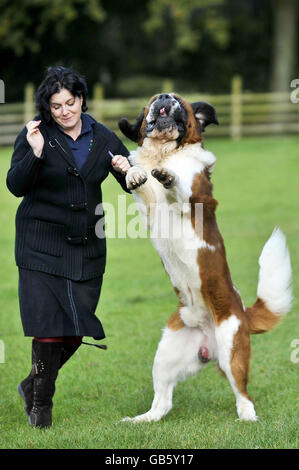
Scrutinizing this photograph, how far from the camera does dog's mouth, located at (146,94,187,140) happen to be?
517 cm

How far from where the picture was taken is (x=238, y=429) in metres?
4.96

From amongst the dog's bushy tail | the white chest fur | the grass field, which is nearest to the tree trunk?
the grass field

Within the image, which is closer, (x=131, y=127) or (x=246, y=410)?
(x=246, y=410)

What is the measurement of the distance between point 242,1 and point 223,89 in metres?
3.96

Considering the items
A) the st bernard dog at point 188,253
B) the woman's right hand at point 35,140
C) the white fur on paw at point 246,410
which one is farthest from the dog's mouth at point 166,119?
the white fur on paw at point 246,410

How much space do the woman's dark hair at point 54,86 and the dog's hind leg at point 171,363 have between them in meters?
1.61

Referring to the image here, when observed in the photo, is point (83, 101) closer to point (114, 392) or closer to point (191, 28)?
point (114, 392)

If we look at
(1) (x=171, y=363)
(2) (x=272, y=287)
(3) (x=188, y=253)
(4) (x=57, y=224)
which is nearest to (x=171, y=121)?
(3) (x=188, y=253)

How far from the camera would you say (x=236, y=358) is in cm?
527

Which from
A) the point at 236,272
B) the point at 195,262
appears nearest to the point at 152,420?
the point at 195,262

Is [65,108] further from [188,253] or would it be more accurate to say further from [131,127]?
[188,253]

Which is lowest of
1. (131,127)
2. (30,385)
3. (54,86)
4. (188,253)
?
(30,385)

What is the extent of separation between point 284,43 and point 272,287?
23.7 meters

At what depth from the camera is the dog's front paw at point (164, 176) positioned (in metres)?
4.96
